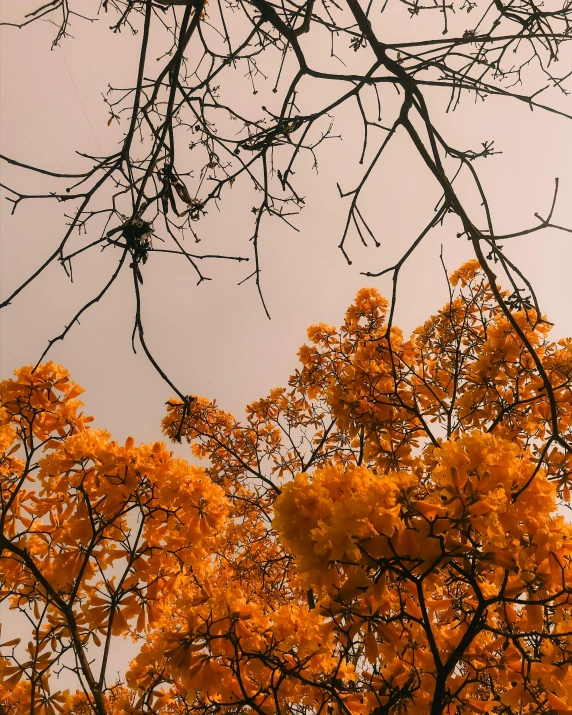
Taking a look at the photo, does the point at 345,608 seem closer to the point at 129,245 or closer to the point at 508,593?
the point at 508,593

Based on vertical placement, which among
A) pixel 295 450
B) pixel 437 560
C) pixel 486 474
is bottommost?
pixel 437 560

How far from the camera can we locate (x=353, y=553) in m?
1.65

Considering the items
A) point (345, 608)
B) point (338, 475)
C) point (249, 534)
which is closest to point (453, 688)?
point (345, 608)

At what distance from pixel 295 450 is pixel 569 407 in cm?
311

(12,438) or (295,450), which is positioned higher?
(295,450)

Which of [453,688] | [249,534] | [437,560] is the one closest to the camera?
[437,560]

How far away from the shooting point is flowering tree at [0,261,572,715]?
5.82ft

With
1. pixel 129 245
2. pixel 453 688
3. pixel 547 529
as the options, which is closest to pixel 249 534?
pixel 453 688

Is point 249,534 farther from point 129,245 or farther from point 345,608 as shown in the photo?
point 129,245

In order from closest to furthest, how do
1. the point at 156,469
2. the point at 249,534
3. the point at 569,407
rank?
the point at 156,469, the point at 569,407, the point at 249,534

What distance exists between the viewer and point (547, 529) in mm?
1933

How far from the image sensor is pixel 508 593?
190 centimetres

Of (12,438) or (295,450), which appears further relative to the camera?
(295,450)

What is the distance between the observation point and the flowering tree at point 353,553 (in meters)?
1.78
